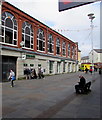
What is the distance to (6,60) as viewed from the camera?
1891cm

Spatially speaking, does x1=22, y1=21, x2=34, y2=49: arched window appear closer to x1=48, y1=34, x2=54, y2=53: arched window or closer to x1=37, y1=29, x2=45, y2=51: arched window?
x1=37, y1=29, x2=45, y2=51: arched window

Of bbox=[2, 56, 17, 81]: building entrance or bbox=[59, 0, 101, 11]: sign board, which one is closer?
bbox=[59, 0, 101, 11]: sign board

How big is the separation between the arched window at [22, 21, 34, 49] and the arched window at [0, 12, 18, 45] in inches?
80.8

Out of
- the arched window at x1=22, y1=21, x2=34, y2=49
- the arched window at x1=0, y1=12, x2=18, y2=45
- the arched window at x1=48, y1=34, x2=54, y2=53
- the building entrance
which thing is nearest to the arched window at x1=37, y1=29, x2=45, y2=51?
the arched window at x1=22, y1=21, x2=34, y2=49

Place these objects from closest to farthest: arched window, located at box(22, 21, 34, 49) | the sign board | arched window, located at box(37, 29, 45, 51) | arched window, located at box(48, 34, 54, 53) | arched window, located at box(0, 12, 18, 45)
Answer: the sign board → arched window, located at box(0, 12, 18, 45) → arched window, located at box(22, 21, 34, 49) → arched window, located at box(37, 29, 45, 51) → arched window, located at box(48, 34, 54, 53)

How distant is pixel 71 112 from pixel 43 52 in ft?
74.6

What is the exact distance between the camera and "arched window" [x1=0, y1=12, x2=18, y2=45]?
18.3m

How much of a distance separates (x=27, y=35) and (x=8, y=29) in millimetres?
4697

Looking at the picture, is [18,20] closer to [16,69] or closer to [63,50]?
[16,69]

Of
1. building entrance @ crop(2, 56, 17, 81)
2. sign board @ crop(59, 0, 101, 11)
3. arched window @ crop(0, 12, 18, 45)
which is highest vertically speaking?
arched window @ crop(0, 12, 18, 45)

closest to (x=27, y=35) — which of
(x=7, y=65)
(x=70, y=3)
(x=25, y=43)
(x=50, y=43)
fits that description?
(x=25, y=43)

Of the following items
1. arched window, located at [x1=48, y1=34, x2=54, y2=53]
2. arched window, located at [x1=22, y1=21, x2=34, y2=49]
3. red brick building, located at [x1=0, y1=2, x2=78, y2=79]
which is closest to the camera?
red brick building, located at [x1=0, y1=2, x2=78, y2=79]

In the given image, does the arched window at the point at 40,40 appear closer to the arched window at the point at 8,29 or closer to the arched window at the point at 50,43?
the arched window at the point at 50,43

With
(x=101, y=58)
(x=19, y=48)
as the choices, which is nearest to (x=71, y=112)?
(x=19, y=48)
